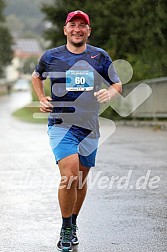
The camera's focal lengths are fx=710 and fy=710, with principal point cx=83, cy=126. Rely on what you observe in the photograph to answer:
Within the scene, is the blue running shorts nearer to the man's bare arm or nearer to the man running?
the man running

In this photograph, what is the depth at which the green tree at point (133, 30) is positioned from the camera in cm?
2480

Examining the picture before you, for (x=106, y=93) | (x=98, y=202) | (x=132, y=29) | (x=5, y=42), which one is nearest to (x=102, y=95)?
(x=106, y=93)

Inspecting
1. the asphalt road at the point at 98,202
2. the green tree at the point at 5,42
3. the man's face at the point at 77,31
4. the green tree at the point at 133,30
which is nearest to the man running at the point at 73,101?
the man's face at the point at 77,31

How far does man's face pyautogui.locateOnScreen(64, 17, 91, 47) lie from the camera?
19.6ft

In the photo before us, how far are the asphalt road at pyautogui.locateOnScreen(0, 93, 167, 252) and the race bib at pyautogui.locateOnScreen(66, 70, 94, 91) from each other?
4.33 feet

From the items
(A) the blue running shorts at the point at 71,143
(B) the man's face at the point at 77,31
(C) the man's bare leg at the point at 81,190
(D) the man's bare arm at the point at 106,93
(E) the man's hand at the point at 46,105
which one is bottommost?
(C) the man's bare leg at the point at 81,190

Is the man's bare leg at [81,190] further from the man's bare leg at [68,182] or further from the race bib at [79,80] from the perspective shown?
the race bib at [79,80]

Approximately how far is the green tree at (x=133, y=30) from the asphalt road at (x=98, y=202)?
10.8 metres

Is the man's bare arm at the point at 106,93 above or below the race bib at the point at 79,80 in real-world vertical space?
below

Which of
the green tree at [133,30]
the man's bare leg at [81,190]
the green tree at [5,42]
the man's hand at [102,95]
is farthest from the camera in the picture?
the green tree at [5,42]

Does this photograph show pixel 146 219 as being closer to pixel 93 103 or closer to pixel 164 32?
pixel 93 103

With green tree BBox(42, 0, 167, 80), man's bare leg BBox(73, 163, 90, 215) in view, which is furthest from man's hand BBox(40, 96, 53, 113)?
green tree BBox(42, 0, 167, 80)

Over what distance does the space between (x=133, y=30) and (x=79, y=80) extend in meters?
20.1

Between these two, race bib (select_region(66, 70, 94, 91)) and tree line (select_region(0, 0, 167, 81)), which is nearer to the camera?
race bib (select_region(66, 70, 94, 91))
